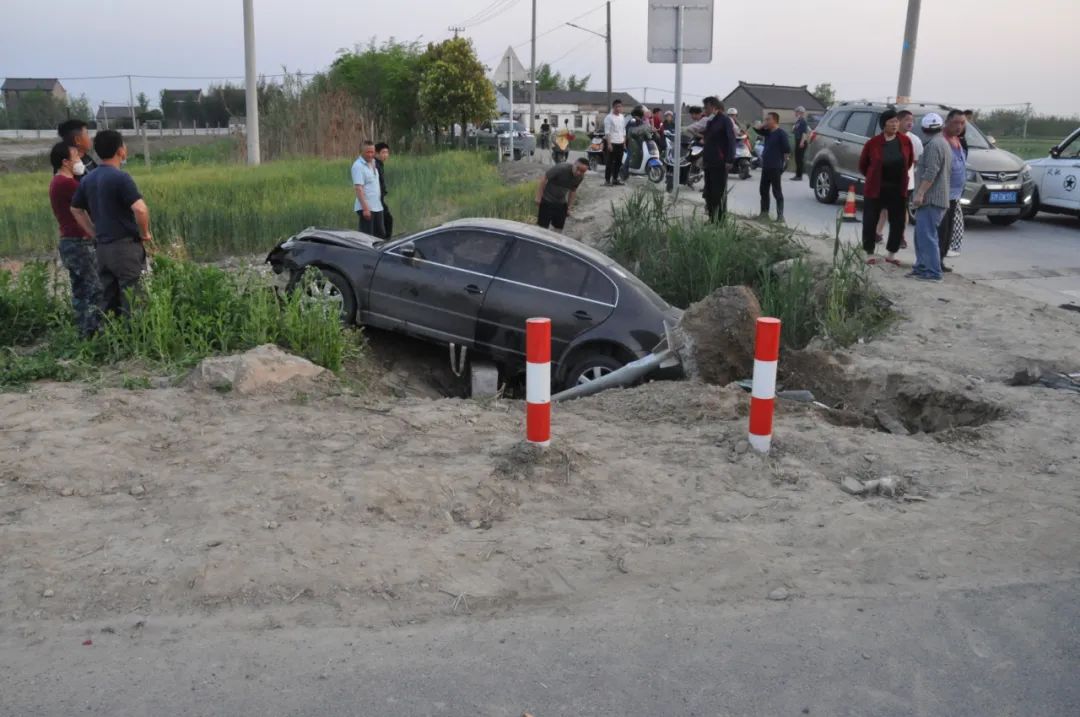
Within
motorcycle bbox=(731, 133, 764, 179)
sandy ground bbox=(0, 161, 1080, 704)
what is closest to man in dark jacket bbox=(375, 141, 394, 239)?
sandy ground bbox=(0, 161, 1080, 704)

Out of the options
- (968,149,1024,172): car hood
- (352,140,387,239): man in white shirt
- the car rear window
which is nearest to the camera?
the car rear window

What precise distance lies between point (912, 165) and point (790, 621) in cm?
854

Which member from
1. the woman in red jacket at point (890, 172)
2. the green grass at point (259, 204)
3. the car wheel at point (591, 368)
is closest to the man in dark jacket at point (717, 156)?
the woman in red jacket at point (890, 172)

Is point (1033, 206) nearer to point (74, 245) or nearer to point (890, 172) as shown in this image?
point (890, 172)

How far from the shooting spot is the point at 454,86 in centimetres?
3822

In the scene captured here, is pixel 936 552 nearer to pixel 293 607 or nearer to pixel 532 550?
pixel 532 550

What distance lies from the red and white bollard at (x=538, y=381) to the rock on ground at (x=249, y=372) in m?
2.18

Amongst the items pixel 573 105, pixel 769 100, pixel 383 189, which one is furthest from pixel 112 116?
pixel 573 105

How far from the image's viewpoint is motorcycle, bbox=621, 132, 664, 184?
2238cm

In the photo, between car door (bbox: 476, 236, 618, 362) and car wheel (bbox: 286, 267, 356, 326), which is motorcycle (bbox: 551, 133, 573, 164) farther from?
car door (bbox: 476, 236, 618, 362)

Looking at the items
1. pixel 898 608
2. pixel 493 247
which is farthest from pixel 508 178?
pixel 898 608

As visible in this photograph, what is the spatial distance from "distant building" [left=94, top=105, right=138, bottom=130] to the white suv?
27.8 m

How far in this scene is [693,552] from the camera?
4.71 meters

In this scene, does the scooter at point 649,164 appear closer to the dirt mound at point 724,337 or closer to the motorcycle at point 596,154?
the motorcycle at point 596,154
